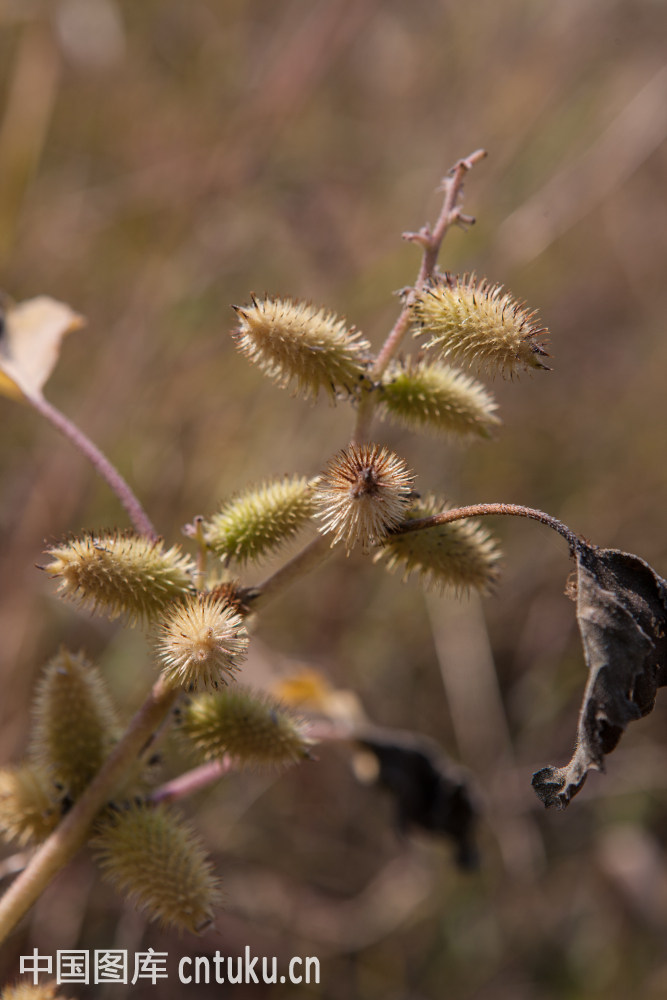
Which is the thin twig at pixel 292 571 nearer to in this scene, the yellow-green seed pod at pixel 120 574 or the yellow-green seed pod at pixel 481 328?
the yellow-green seed pod at pixel 120 574

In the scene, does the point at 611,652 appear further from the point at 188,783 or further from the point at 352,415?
the point at 352,415

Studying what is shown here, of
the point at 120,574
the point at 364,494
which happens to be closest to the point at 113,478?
the point at 120,574

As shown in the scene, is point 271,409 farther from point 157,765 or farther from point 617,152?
point 157,765

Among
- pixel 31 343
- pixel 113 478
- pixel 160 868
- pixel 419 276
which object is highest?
pixel 31 343

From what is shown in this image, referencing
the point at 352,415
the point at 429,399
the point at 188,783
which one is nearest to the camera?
the point at 429,399

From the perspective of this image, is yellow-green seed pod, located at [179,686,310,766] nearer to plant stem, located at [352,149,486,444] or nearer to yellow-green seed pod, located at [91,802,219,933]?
yellow-green seed pod, located at [91,802,219,933]

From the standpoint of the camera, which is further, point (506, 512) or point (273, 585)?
point (273, 585)

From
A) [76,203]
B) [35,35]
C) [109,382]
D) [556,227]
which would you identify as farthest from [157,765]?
[35,35]
